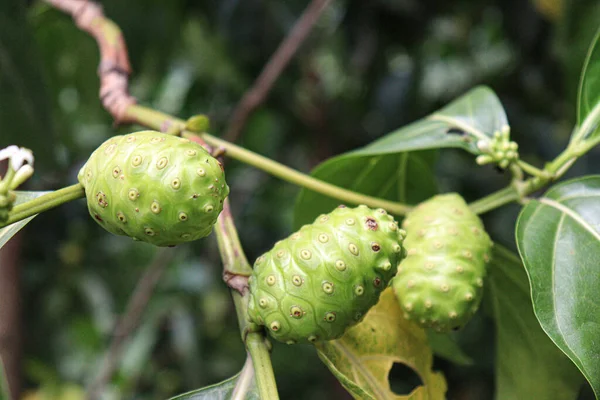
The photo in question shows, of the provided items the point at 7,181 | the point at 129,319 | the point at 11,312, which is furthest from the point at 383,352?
the point at 129,319

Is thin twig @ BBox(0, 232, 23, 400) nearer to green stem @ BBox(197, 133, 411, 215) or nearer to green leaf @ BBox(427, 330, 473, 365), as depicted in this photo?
green stem @ BBox(197, 133, 411, 215)

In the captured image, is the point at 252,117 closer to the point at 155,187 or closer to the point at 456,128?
the point at 456,128

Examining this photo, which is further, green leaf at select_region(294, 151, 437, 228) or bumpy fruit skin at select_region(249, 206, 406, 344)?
green leaf at select_region(294, 151, 437, 228)

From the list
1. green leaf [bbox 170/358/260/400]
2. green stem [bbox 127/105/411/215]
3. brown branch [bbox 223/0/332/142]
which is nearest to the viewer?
green leaf [bbox 170/358/260/400]

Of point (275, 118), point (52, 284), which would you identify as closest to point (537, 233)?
point (275, 118)

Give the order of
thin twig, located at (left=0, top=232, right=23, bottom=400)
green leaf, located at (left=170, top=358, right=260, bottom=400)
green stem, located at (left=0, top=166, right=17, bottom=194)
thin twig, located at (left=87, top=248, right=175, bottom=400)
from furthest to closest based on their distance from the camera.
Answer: thin twig, located at (left=87, top=248, right=175, bottom=400) < thin twig, located at (left=0, top=232, right=23, bottom=400) < green leaf, located at (left=170, top=358, right=260, bottom=400) < green stem, located at (left=0, top=166, right=17, bottom=194)

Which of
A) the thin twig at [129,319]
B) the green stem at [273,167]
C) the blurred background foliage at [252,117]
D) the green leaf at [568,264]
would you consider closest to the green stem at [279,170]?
the green stem at [273,167]

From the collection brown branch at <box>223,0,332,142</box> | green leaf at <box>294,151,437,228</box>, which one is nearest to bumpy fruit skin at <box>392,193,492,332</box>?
green leaf at <box>294,151,437,228</box>
